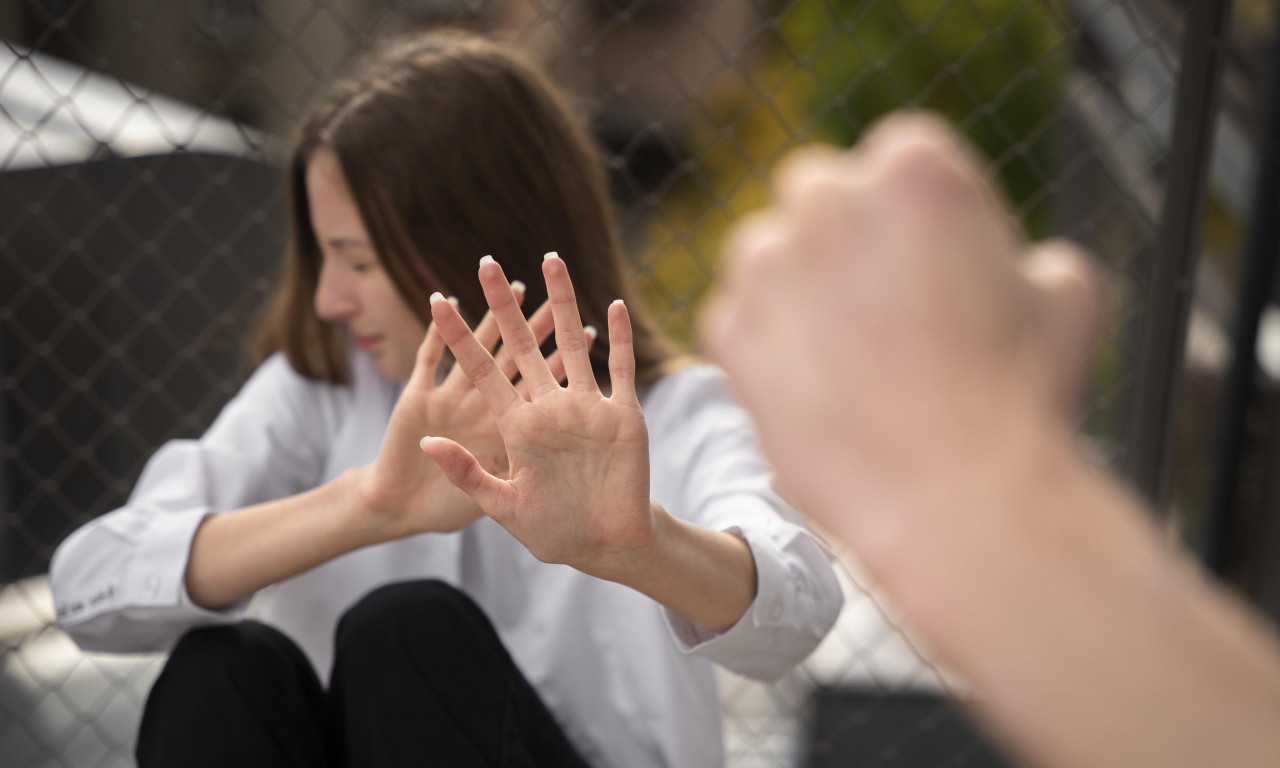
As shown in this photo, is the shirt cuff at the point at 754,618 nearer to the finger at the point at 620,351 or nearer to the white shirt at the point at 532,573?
the white shirt at the point at 532,573

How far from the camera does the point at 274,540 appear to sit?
2.54ft

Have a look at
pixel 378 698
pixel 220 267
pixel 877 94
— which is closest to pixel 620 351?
pixel 378 698

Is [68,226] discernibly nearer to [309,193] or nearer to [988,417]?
[309,193]

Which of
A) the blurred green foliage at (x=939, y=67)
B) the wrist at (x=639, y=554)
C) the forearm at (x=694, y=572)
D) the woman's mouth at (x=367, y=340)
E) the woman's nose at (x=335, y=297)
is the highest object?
the woman's nose at (x=335, y=297)

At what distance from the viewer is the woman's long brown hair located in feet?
2.81

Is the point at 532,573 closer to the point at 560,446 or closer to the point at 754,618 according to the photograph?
the point at 754,618

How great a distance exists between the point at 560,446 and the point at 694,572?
0.48 feet

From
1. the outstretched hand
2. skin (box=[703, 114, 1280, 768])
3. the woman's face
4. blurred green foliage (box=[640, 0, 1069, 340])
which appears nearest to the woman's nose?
the woman's face

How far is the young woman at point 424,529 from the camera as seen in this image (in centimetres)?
73

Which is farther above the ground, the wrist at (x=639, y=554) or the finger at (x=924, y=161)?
the finger at (x=924, y=161)

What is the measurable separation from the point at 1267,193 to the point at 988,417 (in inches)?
39.7

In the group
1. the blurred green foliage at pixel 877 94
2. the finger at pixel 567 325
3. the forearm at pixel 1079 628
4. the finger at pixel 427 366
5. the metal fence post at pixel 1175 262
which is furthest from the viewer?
the blurred green foliage at pixel 877 94

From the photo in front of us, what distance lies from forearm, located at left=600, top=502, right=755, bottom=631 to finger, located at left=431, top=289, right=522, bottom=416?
112 millimetres

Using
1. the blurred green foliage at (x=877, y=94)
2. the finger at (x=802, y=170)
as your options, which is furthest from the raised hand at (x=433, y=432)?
the blurred green foliage at (x=877, y=94)
